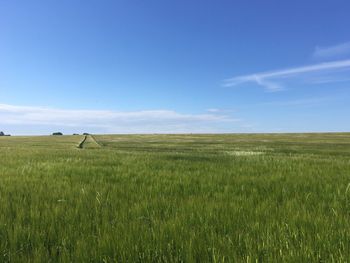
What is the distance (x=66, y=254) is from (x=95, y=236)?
533 millimetres

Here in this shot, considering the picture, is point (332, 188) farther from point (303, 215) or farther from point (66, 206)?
point (66, 206)

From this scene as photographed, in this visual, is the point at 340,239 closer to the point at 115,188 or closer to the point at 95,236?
the point at 95,236

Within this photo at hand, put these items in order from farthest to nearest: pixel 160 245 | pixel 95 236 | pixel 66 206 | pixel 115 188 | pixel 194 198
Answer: pixel 115 188
pixel 194 198
pixel 66 206
pixel 95 236
pixel 160 245

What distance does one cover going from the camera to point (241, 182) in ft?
27.3

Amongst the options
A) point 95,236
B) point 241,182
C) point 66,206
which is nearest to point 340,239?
point 95,236

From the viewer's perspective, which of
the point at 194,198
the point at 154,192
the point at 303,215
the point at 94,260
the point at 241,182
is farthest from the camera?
the point at 241,182

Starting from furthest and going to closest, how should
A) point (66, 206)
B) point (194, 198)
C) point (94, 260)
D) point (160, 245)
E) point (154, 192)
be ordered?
1. point (154, 192)
2. point (194, 198)
3. point (66, 206)
4. point (160, 245)
5. point (94, 260)

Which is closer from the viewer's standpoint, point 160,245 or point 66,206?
point 160,245

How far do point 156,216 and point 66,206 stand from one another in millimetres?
1538

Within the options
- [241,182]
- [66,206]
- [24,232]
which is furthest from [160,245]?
[241,182]

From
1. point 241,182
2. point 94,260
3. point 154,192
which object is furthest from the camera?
point 241,182

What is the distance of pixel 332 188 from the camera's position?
293 inches

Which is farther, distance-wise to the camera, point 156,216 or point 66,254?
point 156,216

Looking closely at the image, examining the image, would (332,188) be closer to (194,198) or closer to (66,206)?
(194,198)
